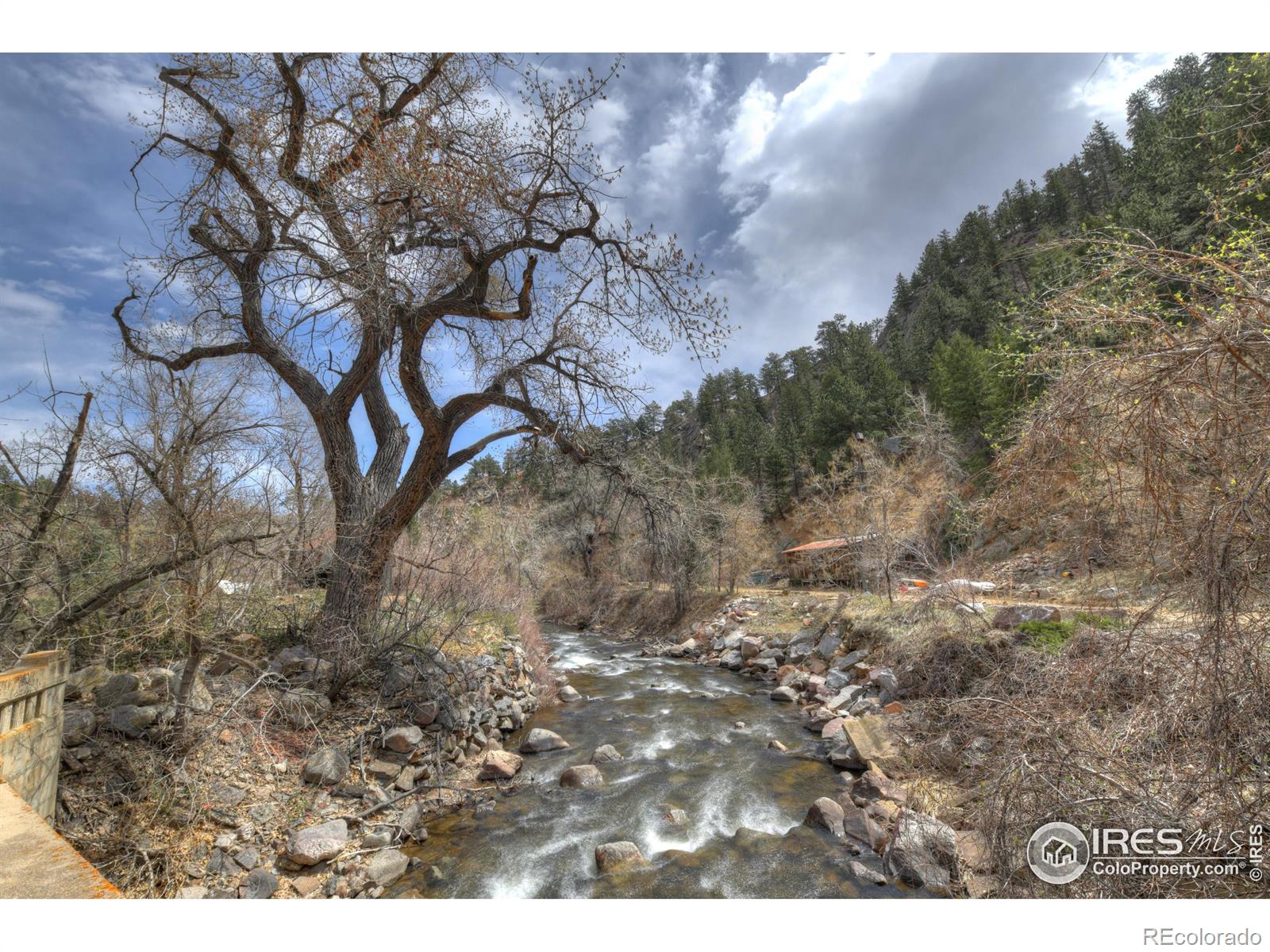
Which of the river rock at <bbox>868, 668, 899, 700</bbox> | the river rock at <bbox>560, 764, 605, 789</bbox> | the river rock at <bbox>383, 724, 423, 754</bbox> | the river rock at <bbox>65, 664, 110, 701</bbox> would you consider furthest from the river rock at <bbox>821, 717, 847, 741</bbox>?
the river rock at <bbox>65, 664, 110, 701</bbox>

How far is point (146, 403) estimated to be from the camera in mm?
5461

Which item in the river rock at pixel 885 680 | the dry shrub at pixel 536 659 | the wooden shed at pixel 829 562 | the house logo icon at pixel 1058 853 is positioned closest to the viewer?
the house logo icon at pixel 1058 853

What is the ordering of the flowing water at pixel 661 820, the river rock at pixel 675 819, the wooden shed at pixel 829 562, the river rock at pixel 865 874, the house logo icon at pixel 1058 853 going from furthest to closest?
the wooden shed at pixel 829 562 → the river rock at pixel 675 819 → the flowing water at pixel 661 820 → the river rock at pixel 865 874 → the house logo icon at pixel 1058 853

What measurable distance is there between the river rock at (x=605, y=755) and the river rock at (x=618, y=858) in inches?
92.6

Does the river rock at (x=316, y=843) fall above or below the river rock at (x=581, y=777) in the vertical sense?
above

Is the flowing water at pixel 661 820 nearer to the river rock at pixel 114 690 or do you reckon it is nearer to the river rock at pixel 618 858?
the river rock at pixel 618 858


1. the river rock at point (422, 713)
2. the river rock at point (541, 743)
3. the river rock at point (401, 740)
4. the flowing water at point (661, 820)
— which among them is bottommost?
the flowing water at point (661, 820)

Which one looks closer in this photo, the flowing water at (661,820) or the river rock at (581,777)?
the flowing water at (661,820)

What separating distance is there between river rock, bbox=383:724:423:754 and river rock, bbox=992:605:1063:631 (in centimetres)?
841

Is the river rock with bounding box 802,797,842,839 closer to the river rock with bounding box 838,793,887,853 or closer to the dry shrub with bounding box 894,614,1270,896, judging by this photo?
the river rock with bounding box 838,793,887,853

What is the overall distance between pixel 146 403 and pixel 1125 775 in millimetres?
8518

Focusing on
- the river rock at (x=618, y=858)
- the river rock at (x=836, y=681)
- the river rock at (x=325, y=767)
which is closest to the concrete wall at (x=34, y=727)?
the river rock at (x=325, y=767)

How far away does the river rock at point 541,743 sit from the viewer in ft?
25.2

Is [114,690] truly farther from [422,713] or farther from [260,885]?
[422,713]
